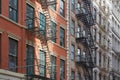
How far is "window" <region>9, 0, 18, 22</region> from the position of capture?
29391mm

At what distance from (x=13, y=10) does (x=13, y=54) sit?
10.3ft

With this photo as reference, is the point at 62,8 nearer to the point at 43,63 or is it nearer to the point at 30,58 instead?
the point at 43,63

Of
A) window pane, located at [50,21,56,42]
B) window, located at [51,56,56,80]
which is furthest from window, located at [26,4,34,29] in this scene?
window, located at [51,56,56,80]

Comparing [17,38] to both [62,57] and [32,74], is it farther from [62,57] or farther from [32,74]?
[62,57]

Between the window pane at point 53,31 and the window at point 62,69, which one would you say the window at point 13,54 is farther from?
the window at point 62,69

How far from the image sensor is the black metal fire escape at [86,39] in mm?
45938

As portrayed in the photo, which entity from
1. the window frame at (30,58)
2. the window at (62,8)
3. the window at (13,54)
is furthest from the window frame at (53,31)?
the window at (13,54)

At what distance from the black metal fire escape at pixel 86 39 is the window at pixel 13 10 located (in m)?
15.7

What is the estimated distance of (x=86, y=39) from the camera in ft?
155

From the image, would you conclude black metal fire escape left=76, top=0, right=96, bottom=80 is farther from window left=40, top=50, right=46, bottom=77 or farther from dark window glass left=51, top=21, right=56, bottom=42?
window left=40, top=50, right=46, bottom=77

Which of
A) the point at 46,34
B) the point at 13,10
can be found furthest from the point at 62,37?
the point at 13,10

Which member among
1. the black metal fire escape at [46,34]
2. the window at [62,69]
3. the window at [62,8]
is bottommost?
the window at [62,69]

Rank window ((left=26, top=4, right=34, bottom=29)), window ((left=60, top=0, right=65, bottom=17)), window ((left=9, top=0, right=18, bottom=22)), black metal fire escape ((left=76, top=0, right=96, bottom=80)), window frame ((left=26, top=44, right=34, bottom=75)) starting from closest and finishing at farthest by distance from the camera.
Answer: window ((left=9, top=0, right=18, bottom=22)), window frame ((left=26, top=44, right=34, bottom=75)), window ((left=26, top=4, right=34, bottom=29)), window ((left=60, top=0, right=65, bottom=17)), black metal fire escape ((left=76, top=0, right=96, bottom=80))

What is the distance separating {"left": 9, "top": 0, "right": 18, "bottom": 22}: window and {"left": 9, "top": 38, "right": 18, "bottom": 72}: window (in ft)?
5.33
